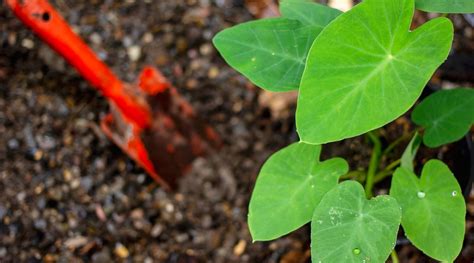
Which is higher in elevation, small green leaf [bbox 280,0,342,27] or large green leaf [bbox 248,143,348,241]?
small green leaf [bbox 280,0,342,27]

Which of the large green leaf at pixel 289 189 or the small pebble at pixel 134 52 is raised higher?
the large green leaf at pixel 289 189

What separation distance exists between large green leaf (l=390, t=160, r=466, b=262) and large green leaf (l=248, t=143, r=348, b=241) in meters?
0.12

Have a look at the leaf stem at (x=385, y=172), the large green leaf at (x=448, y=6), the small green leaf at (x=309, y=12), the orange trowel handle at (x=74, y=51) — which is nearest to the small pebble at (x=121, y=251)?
the orange trowel handle at (x=74, y=51)

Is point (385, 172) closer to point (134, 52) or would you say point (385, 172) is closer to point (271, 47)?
point (271, 47)

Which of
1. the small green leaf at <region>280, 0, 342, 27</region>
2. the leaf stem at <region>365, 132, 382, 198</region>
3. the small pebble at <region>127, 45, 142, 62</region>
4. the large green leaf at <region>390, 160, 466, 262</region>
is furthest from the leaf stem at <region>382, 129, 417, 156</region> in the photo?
the small pebble at <region>127, 45, 142, 62</region>

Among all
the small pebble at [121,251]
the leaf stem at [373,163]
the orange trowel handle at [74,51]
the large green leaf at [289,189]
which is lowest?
the small pebble at [121,251]

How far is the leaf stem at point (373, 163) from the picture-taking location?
1.41 metres

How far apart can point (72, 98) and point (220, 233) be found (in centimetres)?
50

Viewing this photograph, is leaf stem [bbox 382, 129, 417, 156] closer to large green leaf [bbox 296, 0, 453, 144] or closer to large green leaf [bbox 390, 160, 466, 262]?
large green leaf [bbox 390, 160, 466, 262]

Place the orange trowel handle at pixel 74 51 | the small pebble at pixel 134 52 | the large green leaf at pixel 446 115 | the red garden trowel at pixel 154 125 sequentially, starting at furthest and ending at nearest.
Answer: the small pebble at pixel 134 52, the red garden trowel at pixel 154 125, the orange trowel handle at pixel 74 51, the large green leaf at pixel 446 115

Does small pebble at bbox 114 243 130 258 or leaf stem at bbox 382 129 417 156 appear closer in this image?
leaf stem at bbox 382 129 417 156

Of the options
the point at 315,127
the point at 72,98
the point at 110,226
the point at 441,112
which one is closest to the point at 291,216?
the point at 315,127

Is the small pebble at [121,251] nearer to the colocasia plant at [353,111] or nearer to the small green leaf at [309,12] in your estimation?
the colocasia plant at [353,111]

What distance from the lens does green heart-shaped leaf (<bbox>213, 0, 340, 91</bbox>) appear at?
1.18 metres
